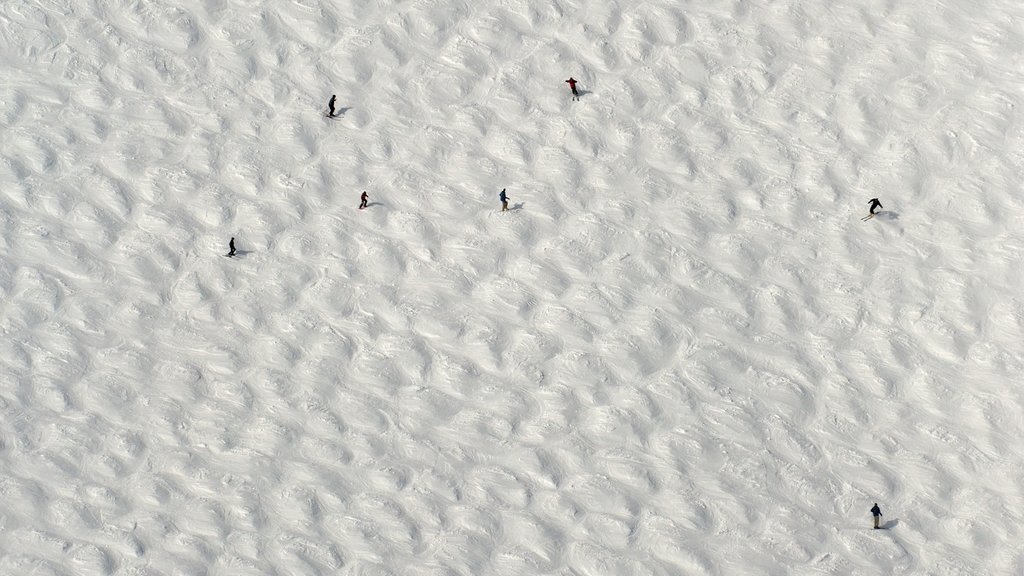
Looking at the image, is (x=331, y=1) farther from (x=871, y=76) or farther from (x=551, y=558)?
(x=551, y=558)

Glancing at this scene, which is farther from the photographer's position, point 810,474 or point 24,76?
point 24,76

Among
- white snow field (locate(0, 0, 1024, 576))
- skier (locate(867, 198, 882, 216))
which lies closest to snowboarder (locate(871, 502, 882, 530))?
white snow field (locate(0, 0, 1024, 576))

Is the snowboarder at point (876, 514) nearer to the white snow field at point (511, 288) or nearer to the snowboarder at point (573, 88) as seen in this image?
the white snow field at point (511, 288)

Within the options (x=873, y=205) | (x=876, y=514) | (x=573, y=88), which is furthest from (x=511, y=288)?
(x=876, y=514)

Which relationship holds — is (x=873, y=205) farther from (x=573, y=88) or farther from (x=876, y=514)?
(x=876, y=514)

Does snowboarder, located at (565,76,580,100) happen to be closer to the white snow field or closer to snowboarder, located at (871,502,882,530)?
the white snow field

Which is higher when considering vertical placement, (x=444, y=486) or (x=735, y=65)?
(x=735, y=65)

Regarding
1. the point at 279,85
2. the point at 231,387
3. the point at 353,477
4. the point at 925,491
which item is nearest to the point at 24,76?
the point at 279,85

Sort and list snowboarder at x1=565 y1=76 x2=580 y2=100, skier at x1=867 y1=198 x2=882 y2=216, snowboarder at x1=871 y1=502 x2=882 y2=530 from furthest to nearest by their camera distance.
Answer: snowboarder at x1=565 y1=76 x2=580 y2=100
skier at x1=867 y1=198 x2=882 y2=216
snowboarder at x1=871 y1=502 x2=882 y2=530
